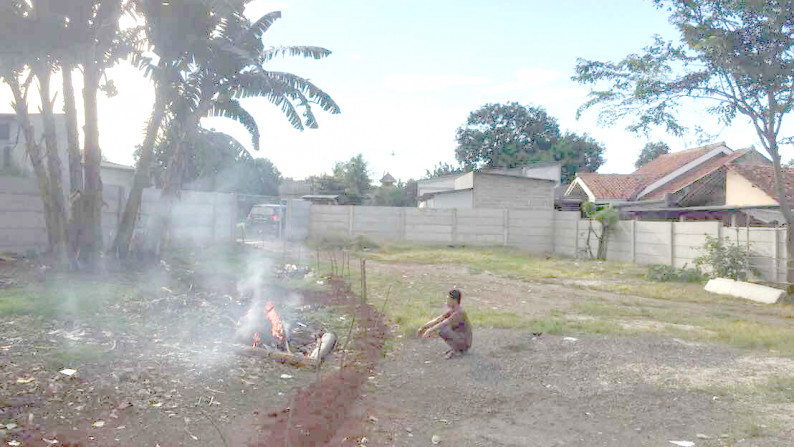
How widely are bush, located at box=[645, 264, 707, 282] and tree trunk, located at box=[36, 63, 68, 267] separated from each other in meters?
13.9

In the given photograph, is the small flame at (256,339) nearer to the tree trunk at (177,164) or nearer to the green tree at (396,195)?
the tree trunk at (177,164)

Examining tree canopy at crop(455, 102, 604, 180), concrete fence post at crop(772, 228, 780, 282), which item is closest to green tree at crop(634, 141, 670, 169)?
tree canopy at crop(455, 102, 604, 180)

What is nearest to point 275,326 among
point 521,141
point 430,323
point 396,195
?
point 430,323

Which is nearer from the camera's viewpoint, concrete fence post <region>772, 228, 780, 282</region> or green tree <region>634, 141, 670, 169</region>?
concrete fence post <region>772, 228, 780, 282</region>

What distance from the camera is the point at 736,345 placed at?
Answer: 8.29 metres

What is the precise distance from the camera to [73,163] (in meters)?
11.1

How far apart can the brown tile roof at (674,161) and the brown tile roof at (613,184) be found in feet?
2.43

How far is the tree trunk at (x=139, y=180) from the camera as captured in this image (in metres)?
12.0

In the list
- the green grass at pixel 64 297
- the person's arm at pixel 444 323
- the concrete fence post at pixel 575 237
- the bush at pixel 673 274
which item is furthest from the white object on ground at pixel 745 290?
the green grass at pixel 64 297

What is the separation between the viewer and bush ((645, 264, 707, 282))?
16.0 metres

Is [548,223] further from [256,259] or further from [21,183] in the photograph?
[21,183]

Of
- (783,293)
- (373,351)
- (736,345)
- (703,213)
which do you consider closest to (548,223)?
(703,213)

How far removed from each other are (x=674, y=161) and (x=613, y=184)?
13.4 ft

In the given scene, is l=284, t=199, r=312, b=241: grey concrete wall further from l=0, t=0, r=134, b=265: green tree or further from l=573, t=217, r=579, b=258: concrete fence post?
l=0, t=0, r=134, b=265: green tree
